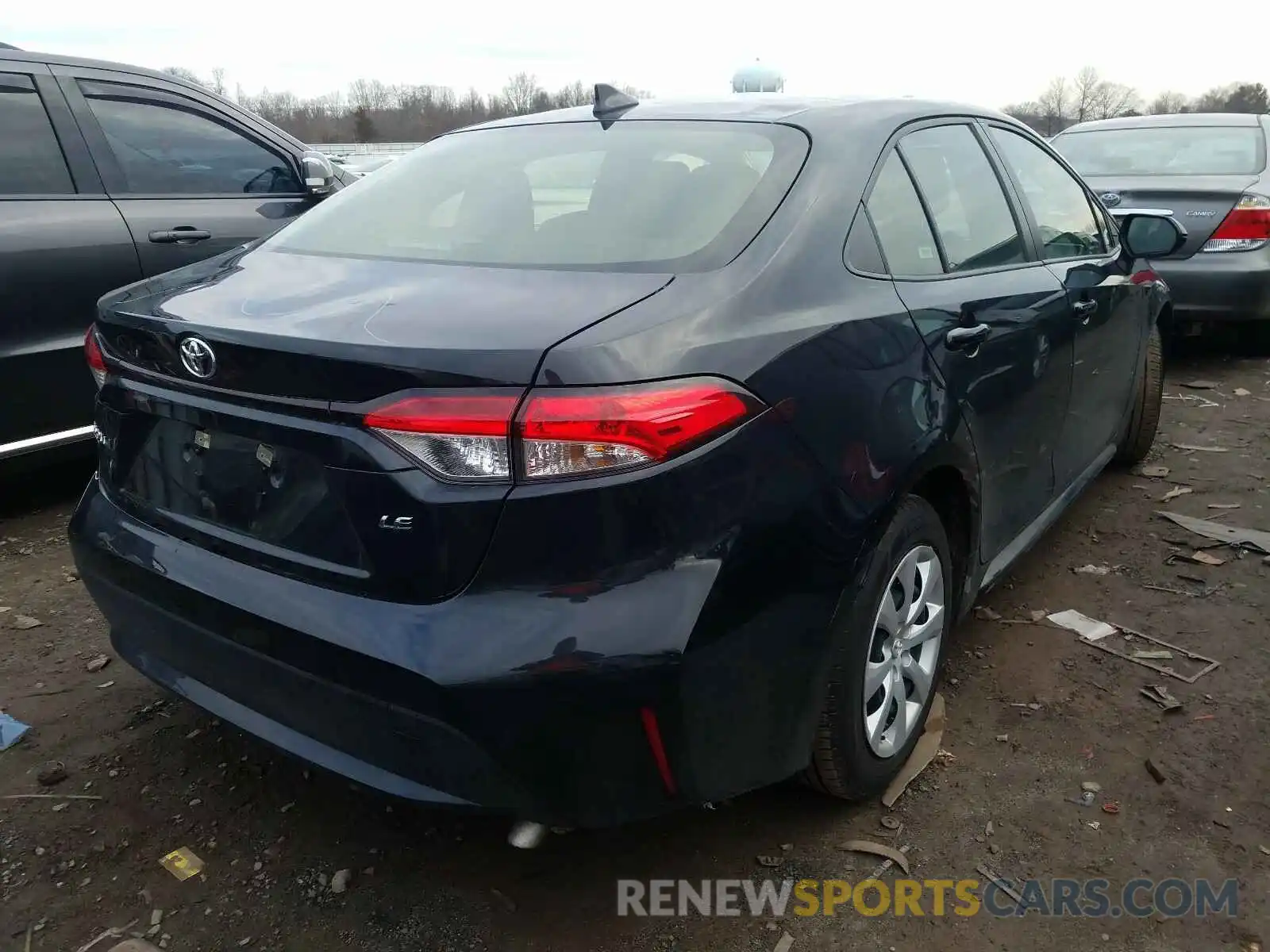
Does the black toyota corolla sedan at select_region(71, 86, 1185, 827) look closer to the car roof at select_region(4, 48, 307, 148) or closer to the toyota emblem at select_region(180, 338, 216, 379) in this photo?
the toyota emblem at select_region(180, 338, 216, 379)

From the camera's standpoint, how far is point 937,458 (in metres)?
2.25

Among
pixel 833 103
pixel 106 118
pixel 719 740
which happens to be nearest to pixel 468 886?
pixel 719 740

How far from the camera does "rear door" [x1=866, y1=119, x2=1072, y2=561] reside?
2.34 m

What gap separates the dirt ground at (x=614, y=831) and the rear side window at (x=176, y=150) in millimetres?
2172

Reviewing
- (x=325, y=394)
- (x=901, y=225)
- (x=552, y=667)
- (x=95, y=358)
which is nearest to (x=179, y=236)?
(x=95, y=358)

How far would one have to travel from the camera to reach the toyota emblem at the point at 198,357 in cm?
182

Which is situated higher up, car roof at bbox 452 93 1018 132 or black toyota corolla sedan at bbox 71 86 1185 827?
car roof at bbox 452 93 1018 132

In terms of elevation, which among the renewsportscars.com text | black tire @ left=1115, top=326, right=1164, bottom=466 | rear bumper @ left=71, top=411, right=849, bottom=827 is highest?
rear bumper @ left=71, top=411, right=849, bottom=827

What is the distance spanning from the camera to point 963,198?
8.96 feet

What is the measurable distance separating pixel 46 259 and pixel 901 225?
10.9 feet

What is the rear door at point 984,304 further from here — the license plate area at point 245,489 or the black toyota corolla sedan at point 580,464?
the license plate area at point 245,489

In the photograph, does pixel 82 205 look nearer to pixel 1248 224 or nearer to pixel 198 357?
pixel 198 357

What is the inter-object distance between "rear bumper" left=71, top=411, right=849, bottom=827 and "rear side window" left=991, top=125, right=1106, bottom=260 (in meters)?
1.81

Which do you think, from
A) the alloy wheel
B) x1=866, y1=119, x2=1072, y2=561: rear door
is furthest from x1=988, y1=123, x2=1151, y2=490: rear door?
the alloy wheel
